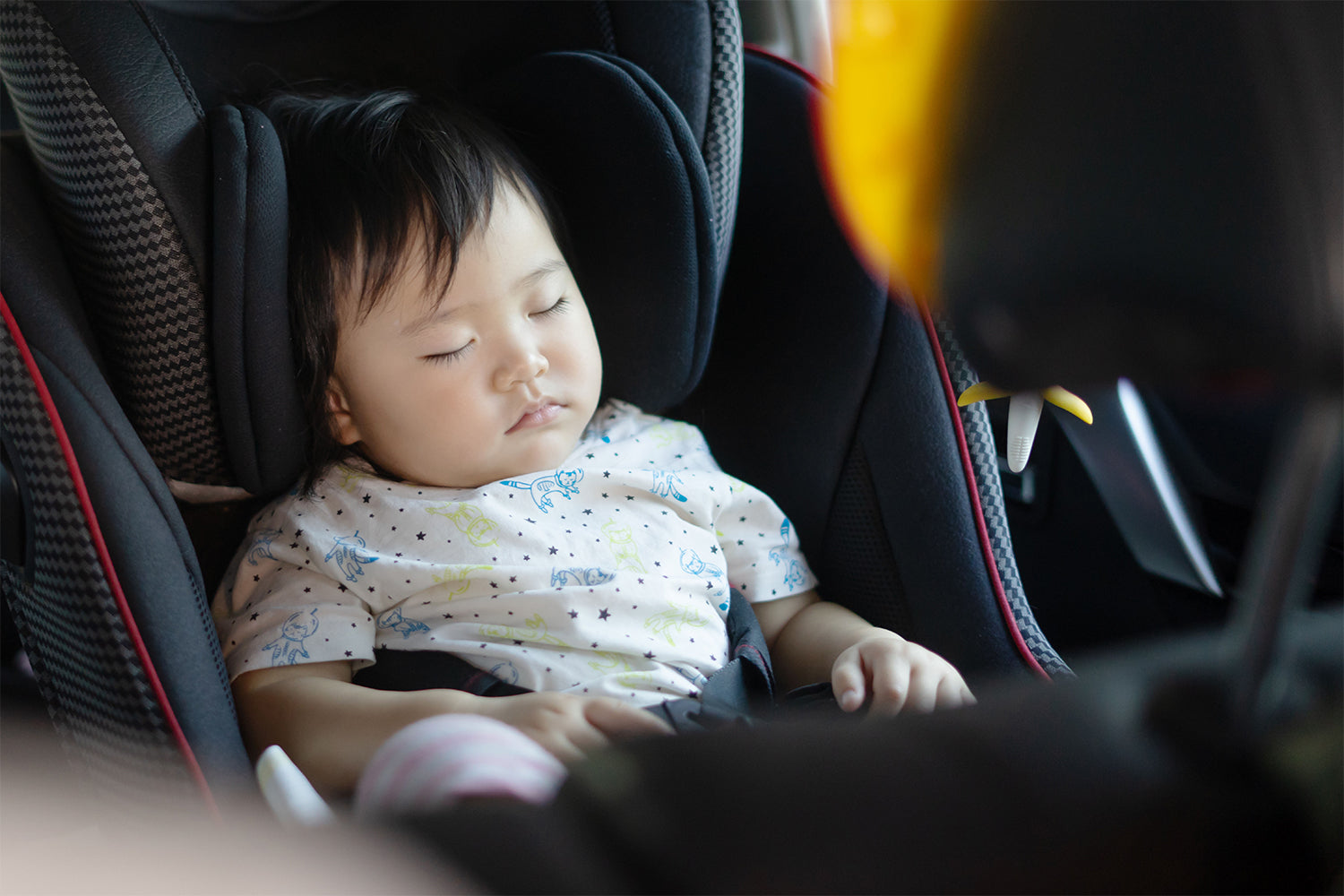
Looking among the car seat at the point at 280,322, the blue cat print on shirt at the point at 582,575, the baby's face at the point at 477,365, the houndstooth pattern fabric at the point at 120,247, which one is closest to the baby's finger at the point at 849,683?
the car seat at the point at 280,322

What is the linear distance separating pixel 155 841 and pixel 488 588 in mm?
504

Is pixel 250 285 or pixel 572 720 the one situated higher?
pixel 250 285

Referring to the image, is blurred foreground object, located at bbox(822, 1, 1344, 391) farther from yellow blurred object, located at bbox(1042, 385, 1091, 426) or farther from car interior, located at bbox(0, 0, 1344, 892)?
yellow blurred object, located at bbox(1042, 385, 1091, 426)

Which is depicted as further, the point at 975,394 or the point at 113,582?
the point at 975,394

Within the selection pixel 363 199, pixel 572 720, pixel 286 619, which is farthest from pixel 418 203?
pixel 572 720

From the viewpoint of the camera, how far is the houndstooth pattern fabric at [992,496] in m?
0.93

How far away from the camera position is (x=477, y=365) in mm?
925

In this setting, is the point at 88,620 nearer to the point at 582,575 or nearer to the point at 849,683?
the point at 582,575

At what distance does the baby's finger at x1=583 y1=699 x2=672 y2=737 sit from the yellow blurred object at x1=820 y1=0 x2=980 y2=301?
1.13ft

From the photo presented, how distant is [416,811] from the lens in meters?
0.41

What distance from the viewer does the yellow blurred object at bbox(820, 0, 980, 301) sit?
0.41 m

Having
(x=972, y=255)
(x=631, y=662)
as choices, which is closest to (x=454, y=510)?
(x=631, y=662)

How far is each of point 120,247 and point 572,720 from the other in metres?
0.51

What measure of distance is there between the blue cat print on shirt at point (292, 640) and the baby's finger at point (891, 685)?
1.60 feet
